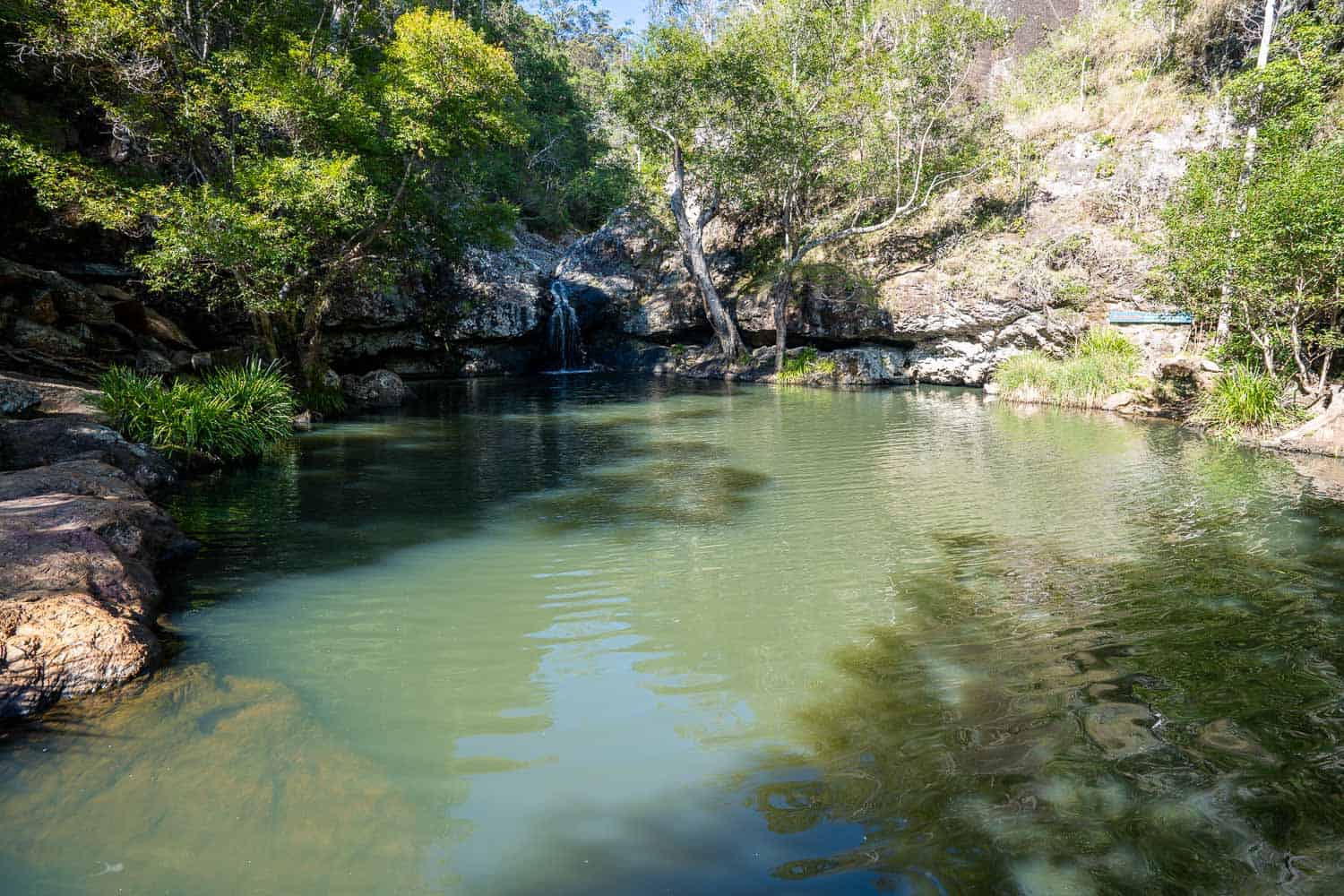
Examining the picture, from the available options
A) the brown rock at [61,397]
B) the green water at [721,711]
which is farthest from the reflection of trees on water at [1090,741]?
the brown rock at [61,397]

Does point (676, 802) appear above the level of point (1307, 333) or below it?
below

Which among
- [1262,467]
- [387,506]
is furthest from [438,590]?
[1262,467]

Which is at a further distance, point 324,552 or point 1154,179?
point 1154,179

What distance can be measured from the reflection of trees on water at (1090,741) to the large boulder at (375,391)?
17236mm

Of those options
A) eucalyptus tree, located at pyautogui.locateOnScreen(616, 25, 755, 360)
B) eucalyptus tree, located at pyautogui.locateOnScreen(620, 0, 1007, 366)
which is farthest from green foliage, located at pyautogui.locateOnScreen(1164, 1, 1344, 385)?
eucalyptus tree, located at pyautogui.locateOnScreen(616, 25, 755, 360)

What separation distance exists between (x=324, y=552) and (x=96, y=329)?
39.6 ft

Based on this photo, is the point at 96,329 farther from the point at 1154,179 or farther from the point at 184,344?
the point at 1154,179

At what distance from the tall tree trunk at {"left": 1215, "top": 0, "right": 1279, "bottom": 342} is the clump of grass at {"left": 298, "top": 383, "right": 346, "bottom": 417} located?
1856 centimetres

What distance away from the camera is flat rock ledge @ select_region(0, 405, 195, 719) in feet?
12.9

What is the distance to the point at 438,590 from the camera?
18.5 ft

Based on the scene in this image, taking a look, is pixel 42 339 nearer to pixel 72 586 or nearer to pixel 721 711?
pixel 72 586

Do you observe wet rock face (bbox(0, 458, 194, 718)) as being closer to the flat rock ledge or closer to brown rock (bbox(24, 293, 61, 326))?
the flat rock ledge

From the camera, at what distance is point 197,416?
35.8ft

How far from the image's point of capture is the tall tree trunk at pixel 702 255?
26609mm
